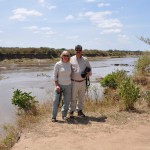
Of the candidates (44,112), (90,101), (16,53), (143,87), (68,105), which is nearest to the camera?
(68,105)

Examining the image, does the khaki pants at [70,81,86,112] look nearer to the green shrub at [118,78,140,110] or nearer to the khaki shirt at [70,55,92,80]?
the khaki shirt at [70,55,92,80]

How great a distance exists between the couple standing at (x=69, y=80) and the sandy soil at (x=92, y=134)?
0.41 m

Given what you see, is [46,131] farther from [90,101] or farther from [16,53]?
[16,53]

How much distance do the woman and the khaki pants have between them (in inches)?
7.8

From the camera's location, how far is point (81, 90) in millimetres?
9930

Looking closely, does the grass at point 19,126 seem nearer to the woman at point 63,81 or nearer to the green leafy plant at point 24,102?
the green leafy plant at point 24,102

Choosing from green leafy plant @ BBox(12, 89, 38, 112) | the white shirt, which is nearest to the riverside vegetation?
green leafy plant @ BBox(12, 89, 38, 112)

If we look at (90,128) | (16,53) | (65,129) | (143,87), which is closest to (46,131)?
(65,129)

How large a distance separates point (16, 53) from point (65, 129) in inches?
2022

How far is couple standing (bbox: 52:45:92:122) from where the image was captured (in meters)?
9.53

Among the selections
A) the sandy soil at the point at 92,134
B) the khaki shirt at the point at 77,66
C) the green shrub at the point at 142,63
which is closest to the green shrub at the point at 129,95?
the sandy soil at the point at 92,134

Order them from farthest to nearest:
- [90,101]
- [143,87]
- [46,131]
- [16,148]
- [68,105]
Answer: [143,87] → [90,101] → [68,105] → [46,131] → [16,148]

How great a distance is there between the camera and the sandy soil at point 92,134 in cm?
755

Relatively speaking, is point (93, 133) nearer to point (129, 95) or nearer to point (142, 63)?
point (129, 95)
